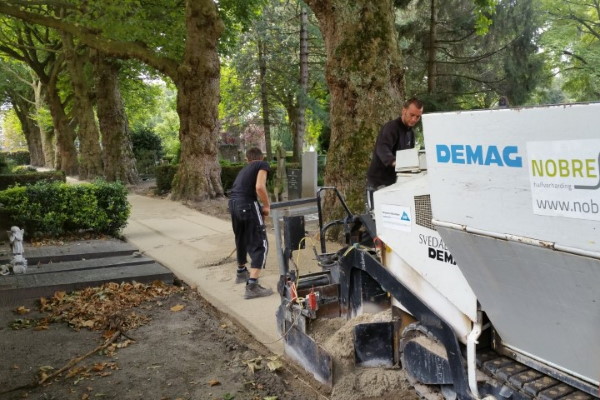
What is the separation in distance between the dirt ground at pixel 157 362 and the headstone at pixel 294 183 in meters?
8.66

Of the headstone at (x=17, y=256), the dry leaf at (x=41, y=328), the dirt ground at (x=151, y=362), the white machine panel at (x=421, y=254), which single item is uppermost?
the white machine panel at (x=421, y=254)

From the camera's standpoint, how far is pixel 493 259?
2627 mm

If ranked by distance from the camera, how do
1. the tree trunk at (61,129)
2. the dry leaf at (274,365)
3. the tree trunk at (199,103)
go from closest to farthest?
the dry leaf at (274,365), the tree trunk at (199,103), the tree trunk at (61,129)

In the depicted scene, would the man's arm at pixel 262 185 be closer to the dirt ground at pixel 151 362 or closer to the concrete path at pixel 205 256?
the concrete path at pixel 205 256

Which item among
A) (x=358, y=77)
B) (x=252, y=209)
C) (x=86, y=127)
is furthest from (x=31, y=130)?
(x=252, y=209)

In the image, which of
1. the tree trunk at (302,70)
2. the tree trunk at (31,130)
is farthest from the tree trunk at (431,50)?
the tree trunk at (31,130)

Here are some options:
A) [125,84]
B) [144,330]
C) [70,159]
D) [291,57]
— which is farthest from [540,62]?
[70,159]

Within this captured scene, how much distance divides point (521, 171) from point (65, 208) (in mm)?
9576

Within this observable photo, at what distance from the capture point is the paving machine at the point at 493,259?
2.21 m

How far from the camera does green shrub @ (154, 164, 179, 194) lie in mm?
19453

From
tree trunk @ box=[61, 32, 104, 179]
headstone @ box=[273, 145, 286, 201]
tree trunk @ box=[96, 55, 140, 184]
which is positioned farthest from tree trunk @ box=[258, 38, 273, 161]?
headstone @ box=[273, 145, 286, 201]

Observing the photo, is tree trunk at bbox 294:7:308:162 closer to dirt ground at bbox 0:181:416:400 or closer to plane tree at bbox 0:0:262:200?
plane tree at bbox 0:0:262:200

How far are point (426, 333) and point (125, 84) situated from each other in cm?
3043

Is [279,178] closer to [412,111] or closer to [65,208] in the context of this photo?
[65,208]
